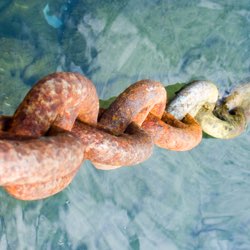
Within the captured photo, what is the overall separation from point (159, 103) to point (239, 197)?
976 mm

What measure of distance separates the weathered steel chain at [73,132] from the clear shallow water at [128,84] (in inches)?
11.7

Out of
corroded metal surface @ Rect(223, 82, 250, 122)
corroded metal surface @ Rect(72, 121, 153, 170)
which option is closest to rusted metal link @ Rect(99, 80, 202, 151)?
corroded metal surface @ Rect(72, 121, 153, 170)

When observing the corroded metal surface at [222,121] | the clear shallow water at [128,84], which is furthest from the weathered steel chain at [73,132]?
the clear shallow water at [128,84]

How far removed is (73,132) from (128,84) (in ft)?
2.45

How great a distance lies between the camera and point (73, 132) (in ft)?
2.91

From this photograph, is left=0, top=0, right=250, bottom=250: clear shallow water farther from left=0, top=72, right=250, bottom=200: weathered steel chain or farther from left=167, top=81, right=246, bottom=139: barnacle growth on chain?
left=0, top=72, right=250, bottom=200: weathered steel chain

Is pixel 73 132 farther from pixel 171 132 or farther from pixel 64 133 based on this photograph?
pixel 171 132

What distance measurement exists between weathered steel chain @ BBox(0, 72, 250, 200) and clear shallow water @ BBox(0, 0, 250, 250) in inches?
11.7

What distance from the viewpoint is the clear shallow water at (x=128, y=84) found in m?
1.45

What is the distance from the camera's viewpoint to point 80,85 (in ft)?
2.79

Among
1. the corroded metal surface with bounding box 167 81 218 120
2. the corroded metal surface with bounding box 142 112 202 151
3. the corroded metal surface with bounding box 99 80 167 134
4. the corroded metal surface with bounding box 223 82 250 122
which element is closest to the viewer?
the corroded metal surface with bounding box 99 80 167 134

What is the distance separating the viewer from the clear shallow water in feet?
4.76

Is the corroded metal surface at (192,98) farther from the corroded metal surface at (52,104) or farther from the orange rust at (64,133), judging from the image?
the corroded metal surface at (52,104)

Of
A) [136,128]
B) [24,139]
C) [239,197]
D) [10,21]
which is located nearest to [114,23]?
[10,21]
